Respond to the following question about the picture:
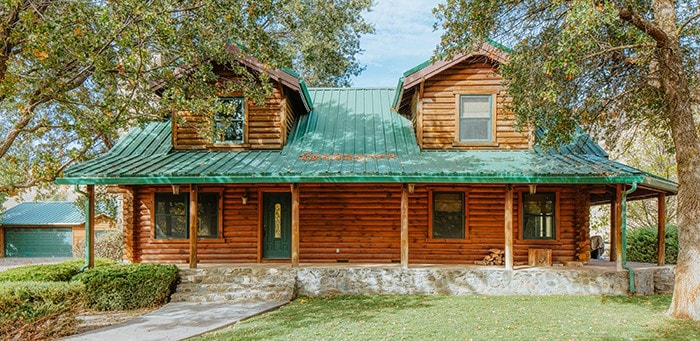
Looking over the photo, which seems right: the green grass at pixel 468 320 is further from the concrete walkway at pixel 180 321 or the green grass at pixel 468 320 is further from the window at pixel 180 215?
the window at pixel 180 215

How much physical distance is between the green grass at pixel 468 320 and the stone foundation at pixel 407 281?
0.37 metres

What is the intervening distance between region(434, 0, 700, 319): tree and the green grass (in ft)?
4.13

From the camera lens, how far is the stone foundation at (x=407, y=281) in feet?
33.5

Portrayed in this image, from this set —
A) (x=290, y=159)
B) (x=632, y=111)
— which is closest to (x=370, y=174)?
(x=290, y=159)

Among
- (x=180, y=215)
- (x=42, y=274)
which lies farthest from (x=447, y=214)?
(x=42, y=274)

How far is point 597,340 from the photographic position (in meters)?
6.51

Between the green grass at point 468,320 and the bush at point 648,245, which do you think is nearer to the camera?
the green grass at point 468,320

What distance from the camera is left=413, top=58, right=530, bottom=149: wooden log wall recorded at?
12.2 m

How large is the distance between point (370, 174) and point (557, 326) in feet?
15.7

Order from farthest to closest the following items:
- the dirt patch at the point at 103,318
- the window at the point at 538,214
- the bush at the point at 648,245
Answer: the bush at the point at 648,245
the window at the point at 538,214
the dirt patch at the point at 103,318

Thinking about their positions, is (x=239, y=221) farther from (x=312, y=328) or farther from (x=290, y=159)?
(x=312, y=328)

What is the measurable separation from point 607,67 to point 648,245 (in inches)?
381

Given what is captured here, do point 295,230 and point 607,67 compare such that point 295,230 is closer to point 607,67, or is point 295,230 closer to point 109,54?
point 109,54

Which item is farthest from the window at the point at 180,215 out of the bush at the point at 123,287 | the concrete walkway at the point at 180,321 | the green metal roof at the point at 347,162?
the concrete walkway at the point at 180,321
